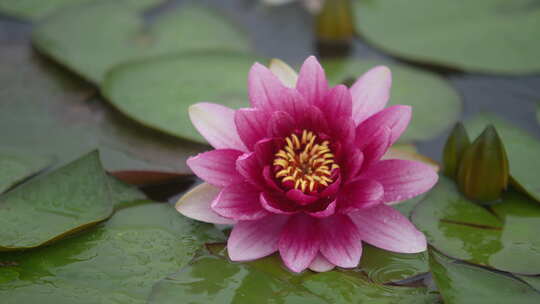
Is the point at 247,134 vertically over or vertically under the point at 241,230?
over

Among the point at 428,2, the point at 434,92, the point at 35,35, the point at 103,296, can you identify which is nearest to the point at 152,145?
the point at 103,296

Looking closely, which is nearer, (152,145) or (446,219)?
(446,219)

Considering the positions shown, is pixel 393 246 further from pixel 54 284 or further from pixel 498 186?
pixel 54 284

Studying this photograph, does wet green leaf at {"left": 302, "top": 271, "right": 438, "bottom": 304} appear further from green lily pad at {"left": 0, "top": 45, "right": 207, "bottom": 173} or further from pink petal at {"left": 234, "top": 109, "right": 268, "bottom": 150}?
green lily pad at {"left": 0, "top": 45, "right": 207, "bottom": 173}

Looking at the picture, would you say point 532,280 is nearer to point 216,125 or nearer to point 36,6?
point 216,125

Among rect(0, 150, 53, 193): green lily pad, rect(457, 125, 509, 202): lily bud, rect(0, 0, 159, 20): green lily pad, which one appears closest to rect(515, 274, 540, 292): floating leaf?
rect(457, 125, 509, 202): lily bud

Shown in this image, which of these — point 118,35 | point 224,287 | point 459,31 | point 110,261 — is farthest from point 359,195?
point 118,35
